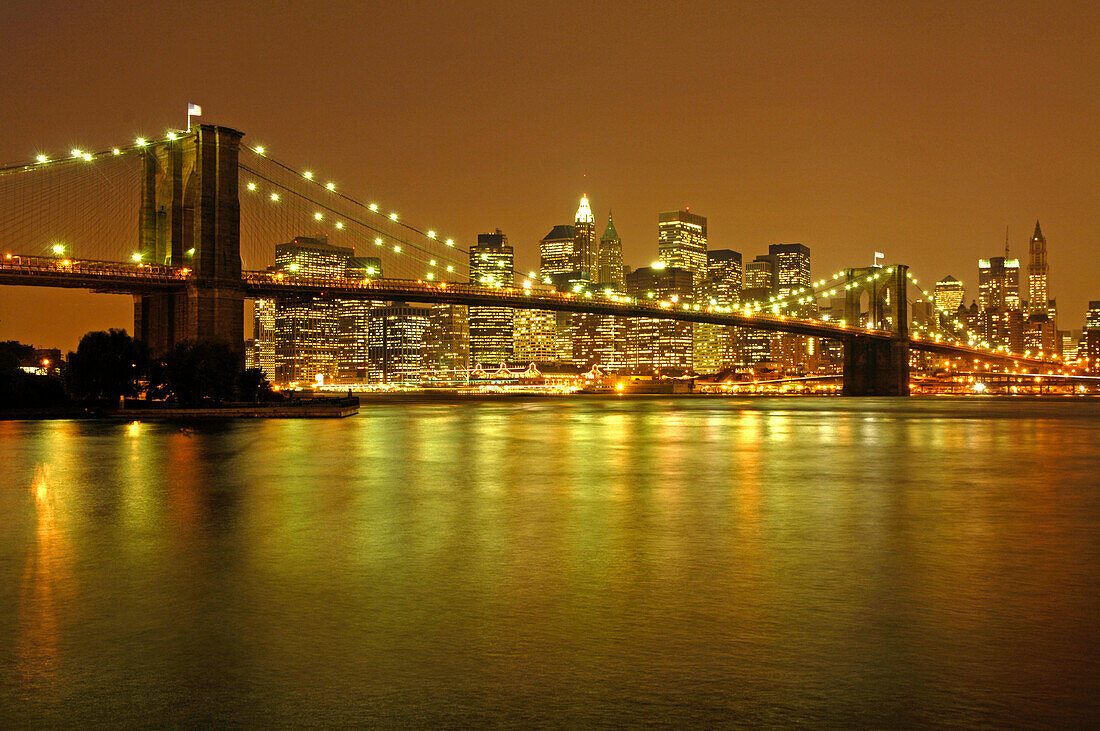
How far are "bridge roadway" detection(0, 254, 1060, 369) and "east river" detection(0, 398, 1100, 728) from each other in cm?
3482

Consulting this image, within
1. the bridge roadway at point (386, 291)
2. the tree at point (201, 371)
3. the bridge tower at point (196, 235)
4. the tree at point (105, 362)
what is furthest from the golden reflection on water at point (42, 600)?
the bridge roadway at point (386, 291)

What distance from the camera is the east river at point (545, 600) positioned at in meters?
5.78

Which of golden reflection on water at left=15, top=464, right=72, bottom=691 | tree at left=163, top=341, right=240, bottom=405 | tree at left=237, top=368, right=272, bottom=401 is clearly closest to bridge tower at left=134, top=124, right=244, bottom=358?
tree at left=237, top=368, right=272, bottom=401

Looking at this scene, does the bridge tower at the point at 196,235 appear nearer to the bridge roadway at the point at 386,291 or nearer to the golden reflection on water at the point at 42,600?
the bridge roadway at the point at 386,291

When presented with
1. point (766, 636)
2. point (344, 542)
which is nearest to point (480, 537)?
point (344, 542)

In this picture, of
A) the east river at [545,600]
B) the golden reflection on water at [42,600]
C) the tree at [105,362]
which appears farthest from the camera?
the tree at [105,362]

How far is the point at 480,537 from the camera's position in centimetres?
1222

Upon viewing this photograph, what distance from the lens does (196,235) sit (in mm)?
53781

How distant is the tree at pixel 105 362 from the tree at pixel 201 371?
1654 millimetres

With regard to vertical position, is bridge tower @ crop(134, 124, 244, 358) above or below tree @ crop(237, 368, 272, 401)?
above

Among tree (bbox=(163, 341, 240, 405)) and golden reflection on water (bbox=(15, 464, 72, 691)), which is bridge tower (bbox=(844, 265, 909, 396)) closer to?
tree (bbox=(163, 341, 240, 405))

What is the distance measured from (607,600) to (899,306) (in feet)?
339

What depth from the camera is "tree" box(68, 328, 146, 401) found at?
4850cm

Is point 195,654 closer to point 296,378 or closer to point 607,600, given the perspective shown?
point 607,600
